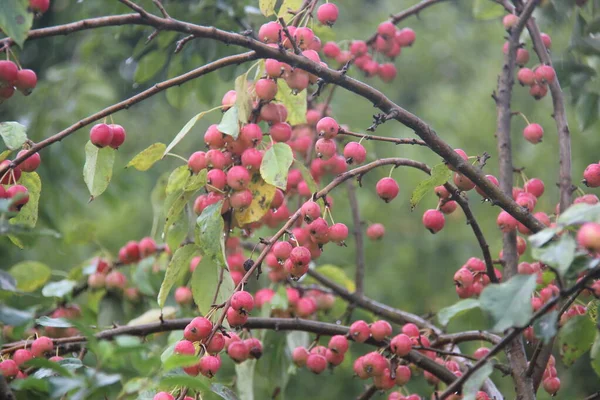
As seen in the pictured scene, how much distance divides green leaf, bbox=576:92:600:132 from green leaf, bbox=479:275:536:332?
0.73 meters

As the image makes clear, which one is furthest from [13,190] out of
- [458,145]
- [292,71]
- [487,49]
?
[487,49]

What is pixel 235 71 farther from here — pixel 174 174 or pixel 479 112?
pixel 479 112

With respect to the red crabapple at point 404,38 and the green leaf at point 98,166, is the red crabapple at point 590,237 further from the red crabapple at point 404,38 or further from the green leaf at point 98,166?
the red crabapple at point 404,38

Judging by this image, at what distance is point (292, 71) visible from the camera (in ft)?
3.28

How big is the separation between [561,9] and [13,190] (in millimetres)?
1101

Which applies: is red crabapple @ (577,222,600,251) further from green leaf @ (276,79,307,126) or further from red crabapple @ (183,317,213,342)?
green leaf @ (276,79,307,126)

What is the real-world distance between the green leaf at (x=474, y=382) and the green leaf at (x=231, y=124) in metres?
0.43

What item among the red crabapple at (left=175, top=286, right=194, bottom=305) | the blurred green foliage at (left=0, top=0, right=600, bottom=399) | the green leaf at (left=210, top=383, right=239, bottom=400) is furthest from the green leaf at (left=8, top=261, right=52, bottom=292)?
the green leaf at (left=210, top=383, right=239, bottom=400)

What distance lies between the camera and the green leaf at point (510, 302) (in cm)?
70

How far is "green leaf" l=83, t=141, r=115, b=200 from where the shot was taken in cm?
100

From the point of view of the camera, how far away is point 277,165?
99cm

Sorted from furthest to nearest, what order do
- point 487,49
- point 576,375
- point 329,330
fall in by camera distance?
point 487,49
point 576,375
point 329,330

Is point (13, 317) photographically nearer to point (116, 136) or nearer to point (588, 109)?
point (116, 136)

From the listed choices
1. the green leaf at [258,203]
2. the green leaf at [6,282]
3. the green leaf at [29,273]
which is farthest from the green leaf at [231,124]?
the green leaf at [29,273]
